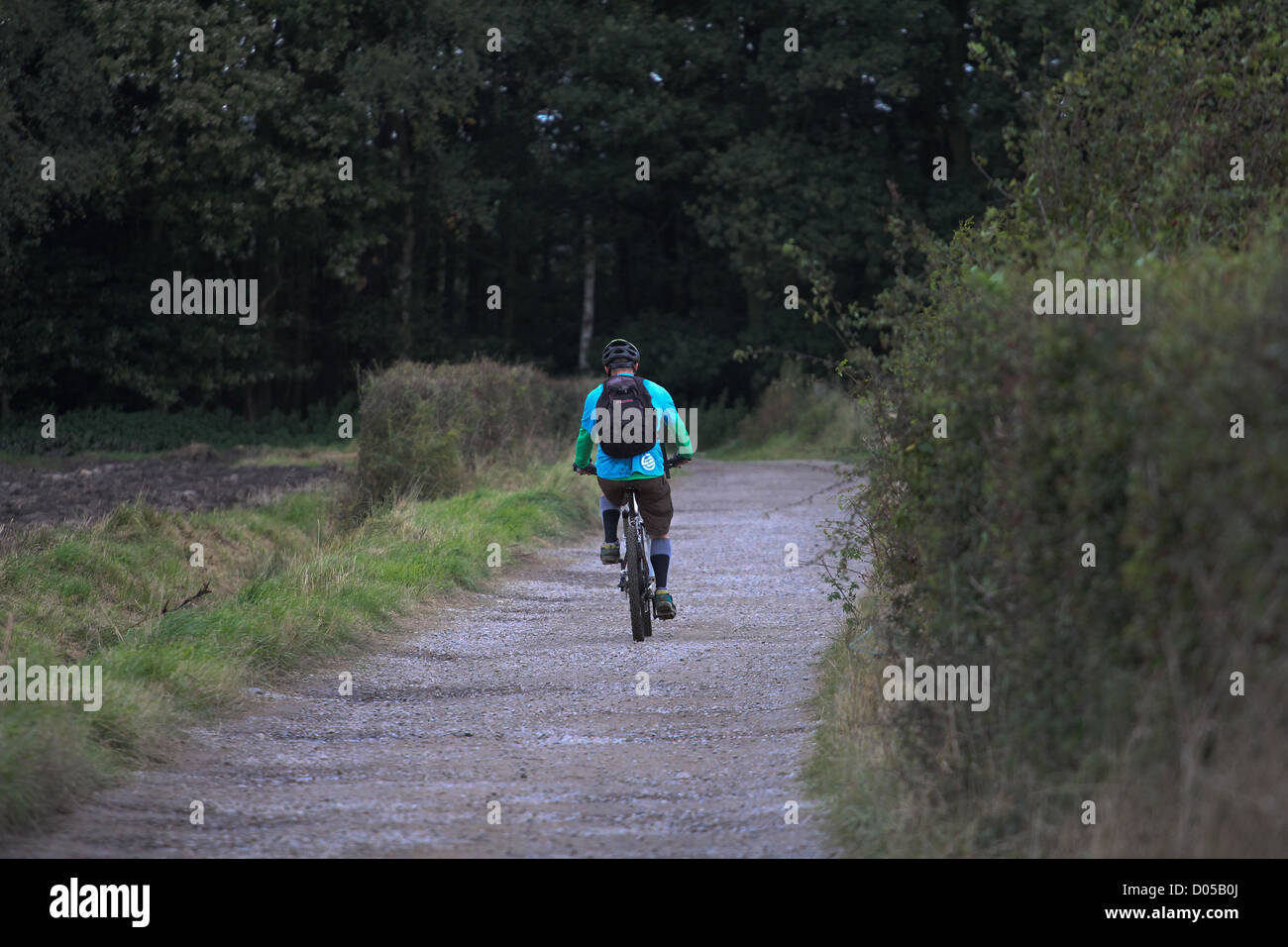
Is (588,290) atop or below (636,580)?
atop

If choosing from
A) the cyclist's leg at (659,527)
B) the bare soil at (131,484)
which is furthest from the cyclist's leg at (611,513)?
the bare soil at (131,484)

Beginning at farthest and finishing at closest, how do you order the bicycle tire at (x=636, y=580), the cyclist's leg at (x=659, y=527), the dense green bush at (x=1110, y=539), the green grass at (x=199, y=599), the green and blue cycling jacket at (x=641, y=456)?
1. the cyclist's leg at (x=659, y=527)
2. the green and blue cycling jacket at (x=641, y=456)
3. the bicycle tire at (x=636, y=580)
4. the green grass at (x=199, y=599)
5. the dense green bush at (x=1110, y=539)

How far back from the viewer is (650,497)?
10.1 metres

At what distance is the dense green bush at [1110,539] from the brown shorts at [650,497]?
11.1 ft

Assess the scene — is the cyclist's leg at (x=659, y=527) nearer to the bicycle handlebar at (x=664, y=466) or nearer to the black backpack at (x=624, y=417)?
the bicycle handlebar at (x=664, y=466)

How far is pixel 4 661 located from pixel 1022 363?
5198mm

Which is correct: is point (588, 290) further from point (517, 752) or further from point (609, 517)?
point (517, 752)

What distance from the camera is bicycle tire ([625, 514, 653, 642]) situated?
9766 mm

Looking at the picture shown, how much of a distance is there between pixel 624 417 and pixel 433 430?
8.26 m

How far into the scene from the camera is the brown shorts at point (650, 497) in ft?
32.9

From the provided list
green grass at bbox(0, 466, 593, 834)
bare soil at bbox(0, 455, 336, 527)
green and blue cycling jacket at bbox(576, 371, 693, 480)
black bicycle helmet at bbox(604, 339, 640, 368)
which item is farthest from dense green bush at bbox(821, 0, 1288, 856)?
bare soil at bbox(0, 455, 336, 527)

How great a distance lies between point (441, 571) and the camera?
11914mm

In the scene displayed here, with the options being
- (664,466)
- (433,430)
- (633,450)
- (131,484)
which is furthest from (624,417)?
(131,484)

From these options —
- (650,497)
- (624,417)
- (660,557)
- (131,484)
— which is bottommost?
(131,484)
